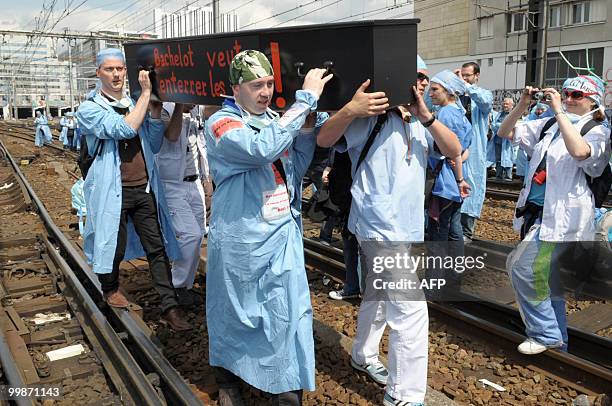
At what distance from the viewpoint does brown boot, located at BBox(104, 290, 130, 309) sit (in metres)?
5.14

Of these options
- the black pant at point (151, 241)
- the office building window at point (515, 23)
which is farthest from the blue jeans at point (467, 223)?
the office building window at point (515, 23)

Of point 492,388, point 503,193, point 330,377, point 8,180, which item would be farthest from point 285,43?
point 8,180

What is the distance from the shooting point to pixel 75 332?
16.6 ft

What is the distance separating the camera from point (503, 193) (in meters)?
11.4

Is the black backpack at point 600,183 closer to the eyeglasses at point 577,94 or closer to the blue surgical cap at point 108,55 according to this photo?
the eyeglasses at point 577,94

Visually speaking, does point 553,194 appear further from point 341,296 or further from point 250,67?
point 341,296

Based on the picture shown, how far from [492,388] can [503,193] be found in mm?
8078

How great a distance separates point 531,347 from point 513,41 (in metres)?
36.5

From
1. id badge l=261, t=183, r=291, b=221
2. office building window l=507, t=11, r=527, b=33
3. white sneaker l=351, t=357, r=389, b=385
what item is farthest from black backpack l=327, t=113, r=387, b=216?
office building window l=507, t=11, r=527, b=33

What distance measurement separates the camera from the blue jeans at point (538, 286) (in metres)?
4.01

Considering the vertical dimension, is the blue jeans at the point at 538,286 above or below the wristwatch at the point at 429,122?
below

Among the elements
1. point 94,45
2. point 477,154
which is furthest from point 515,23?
point 477,154

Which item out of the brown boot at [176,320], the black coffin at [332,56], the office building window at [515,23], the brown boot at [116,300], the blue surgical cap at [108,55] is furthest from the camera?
the office building window at [515,23]

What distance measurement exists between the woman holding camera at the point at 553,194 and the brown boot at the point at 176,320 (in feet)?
8.73
